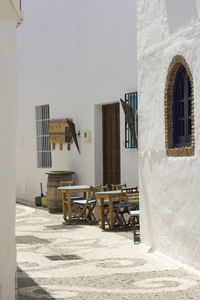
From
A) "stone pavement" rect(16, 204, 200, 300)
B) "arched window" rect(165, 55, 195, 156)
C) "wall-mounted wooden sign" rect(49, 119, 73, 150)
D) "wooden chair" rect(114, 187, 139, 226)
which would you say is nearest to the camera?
"stone pavement" rect(16, 204, 200, 300)

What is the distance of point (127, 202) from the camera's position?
10.9m

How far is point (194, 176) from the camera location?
7.66 meters

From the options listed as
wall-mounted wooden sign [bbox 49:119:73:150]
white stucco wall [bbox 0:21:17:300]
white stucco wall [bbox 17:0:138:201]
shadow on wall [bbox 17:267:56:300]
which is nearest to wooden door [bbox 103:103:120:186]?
white stucco wall [bbox 17:0:138:201]

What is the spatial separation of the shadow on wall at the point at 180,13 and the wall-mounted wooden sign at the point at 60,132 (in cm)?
638

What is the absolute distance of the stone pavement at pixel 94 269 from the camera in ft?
22.1

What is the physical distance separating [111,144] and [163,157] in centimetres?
474

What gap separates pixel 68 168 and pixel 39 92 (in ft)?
8.54

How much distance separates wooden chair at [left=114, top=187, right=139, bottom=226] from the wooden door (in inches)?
Answer: 66.0

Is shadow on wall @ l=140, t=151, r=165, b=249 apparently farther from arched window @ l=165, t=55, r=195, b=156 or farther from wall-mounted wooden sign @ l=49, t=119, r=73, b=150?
wall-mounted wooden sign @ l=49, t=119, r=73, b=150

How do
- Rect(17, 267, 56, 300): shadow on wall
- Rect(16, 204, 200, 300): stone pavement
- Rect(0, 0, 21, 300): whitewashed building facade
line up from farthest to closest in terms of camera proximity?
Rect(16, 204, 200, 300): stone pavement
Rect(17, 267, 56, 300): shadow on wall
Rect(0, 0, 21, 300): whitewashed building facade

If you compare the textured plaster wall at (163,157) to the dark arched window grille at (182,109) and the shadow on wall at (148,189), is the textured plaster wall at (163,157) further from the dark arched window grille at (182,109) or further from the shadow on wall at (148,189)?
the dark arched window grille at (182,109)

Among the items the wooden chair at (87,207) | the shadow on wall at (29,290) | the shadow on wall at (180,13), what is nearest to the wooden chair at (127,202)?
the wooden chair at (87,207)

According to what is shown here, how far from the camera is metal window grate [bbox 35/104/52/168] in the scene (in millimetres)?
16219

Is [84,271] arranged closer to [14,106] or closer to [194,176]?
[194,176]
